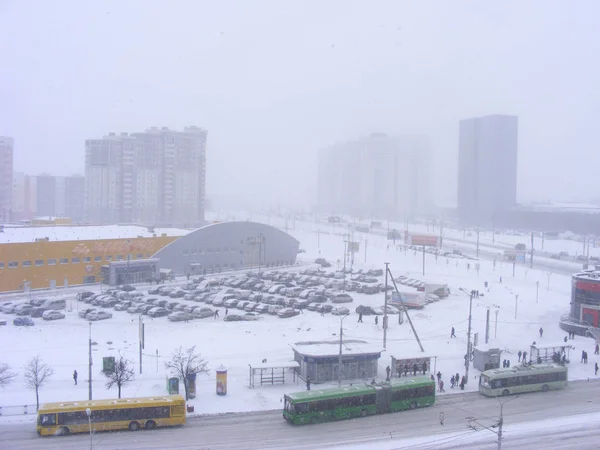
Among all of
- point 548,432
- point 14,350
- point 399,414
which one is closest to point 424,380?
point 399,414

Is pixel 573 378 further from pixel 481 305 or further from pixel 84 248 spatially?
pixel 84 248

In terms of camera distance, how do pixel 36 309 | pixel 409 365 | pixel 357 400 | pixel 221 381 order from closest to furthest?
pixel 357 400, pixel 221 381, pixel 409 365, pixel 36 309

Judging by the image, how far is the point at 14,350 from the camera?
36.5ft

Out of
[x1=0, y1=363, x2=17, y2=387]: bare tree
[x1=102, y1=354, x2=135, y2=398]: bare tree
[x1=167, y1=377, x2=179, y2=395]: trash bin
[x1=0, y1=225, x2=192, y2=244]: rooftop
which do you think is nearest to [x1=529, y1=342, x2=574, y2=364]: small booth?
[x1=167, y1=377, x2=179, y2=395]: trash bin

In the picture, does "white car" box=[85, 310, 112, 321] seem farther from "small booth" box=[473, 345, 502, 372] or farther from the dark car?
"small booth" box=[473, 345, 502, 372]

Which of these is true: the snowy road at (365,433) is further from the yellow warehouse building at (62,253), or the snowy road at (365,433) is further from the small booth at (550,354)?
the yellow warehouse building at (62,253)

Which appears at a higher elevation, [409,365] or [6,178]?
[6,178]

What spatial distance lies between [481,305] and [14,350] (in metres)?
12.1

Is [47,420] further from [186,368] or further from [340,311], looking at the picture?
[340,311]

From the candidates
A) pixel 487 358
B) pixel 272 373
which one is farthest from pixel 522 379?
pixel 272 373

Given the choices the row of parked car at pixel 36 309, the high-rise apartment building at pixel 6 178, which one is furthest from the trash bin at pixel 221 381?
the high-rise apartment building at pixel 6 178

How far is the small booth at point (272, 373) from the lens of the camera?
9.24 m

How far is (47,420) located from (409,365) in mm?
5621

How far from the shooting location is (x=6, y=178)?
4403 cm
